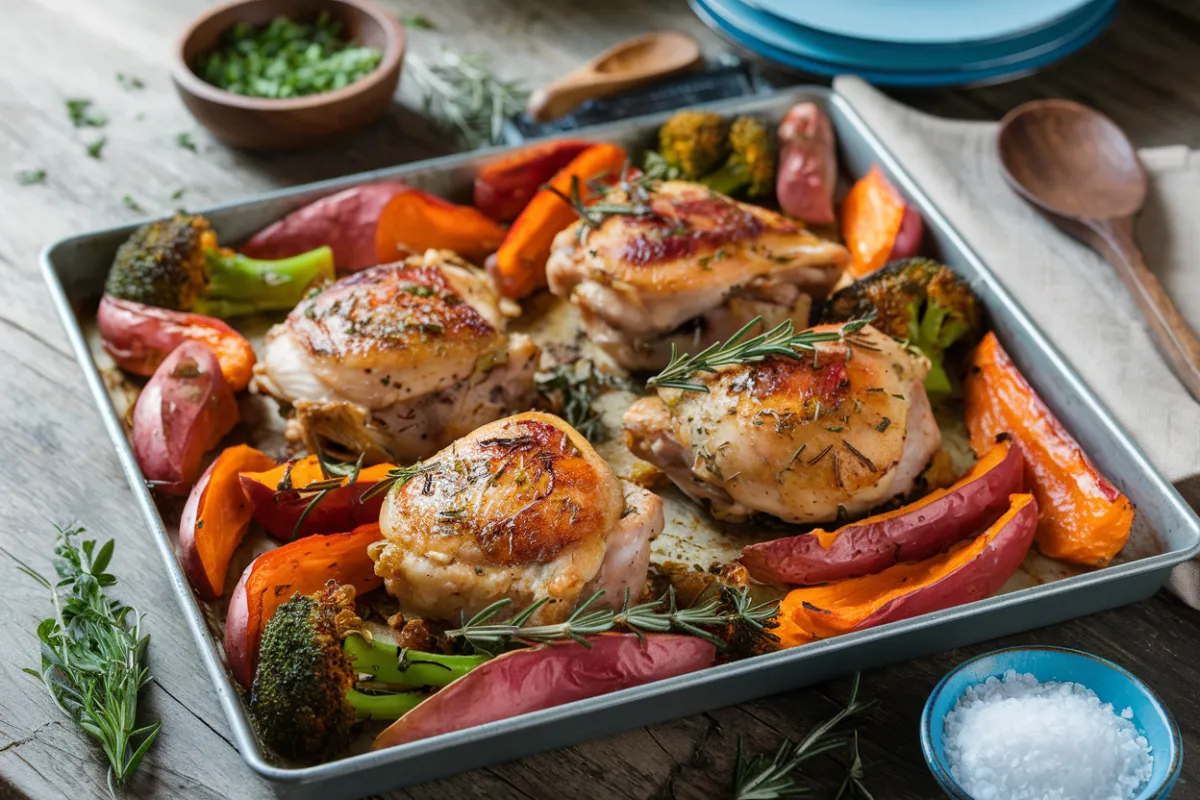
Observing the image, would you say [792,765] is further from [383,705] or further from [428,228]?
[428,228]

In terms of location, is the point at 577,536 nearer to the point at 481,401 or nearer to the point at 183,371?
the point at 481,401

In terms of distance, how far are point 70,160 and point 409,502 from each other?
2.49 meters

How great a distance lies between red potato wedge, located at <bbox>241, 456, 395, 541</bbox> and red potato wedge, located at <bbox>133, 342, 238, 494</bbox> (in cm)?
24

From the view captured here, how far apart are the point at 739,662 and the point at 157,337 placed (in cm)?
195

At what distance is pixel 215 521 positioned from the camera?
2.96m

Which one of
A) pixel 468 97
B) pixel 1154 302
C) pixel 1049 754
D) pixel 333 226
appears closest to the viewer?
pixel 1049 754

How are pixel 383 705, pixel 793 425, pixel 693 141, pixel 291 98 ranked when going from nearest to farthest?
1. pixel 383 705
2. pixel 793 425
3. pixel 693 141
4. pixel 291 98

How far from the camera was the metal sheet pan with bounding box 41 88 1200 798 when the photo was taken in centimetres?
245

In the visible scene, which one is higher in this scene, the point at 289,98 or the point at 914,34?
the point at 914,34

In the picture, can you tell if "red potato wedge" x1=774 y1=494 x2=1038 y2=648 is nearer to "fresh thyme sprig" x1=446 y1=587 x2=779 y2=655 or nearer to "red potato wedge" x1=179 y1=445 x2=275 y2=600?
"fresh thyme sprig" x1=446 y1=587 x2=779 y2=655

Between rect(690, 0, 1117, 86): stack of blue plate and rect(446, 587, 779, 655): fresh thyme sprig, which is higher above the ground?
rect(690, 0, 1117, 86): stack of blue plate

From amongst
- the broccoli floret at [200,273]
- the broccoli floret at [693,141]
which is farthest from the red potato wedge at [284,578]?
the broccoli floret at [693,141]

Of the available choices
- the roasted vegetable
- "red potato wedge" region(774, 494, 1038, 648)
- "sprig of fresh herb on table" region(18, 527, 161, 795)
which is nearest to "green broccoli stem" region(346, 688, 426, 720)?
"sprig of fresh herb on table" region(18, 527, 161, 795)

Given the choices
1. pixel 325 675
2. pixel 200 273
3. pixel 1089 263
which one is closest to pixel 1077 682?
pixel 325 675
